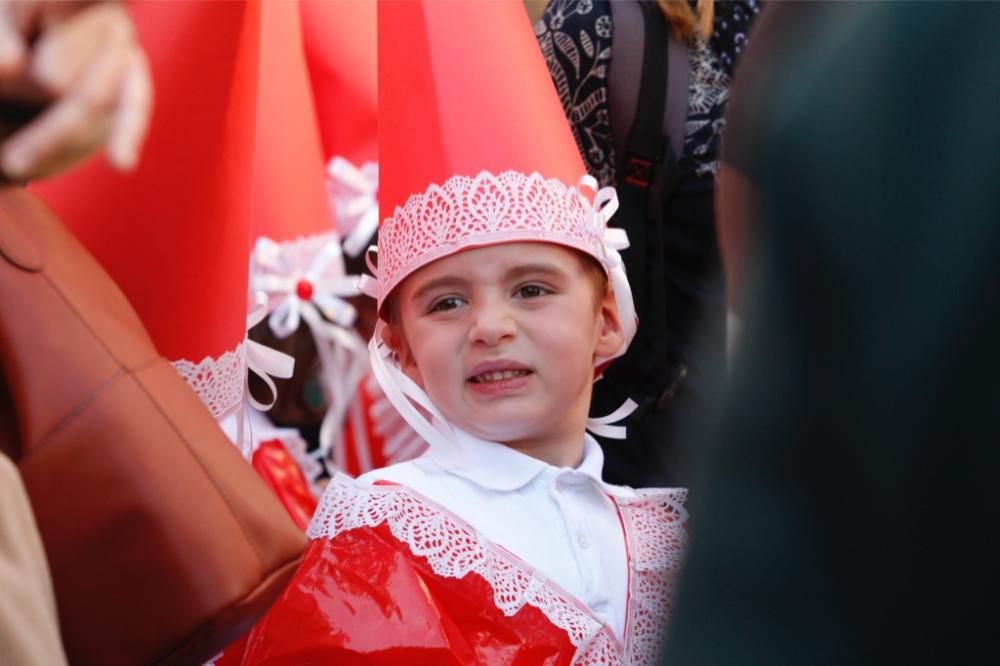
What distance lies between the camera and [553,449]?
1.94m

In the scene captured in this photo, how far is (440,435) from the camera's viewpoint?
1895mm

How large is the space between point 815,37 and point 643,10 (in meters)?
1.51

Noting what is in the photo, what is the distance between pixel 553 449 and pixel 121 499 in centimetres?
82

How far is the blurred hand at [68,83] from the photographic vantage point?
0.82 m

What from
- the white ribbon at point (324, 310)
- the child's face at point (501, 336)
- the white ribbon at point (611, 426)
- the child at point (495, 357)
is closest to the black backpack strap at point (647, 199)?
the white ribbon at point (611, 426)

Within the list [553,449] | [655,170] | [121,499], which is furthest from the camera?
[655,170]

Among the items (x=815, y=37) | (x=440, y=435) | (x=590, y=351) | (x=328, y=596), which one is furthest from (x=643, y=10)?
(x=815, y=37)

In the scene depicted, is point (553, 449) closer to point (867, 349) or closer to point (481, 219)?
point (481, 219)

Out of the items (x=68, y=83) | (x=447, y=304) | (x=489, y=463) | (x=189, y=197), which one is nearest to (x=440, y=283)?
(x=447, y=304)

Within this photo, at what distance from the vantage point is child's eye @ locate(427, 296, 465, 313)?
73.6 inches

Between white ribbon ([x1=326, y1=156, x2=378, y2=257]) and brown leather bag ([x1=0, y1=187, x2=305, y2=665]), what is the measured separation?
1703mm

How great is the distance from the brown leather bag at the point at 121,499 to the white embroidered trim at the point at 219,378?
417mm

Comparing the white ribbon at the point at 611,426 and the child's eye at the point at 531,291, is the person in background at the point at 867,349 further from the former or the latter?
the white ribbon at the point at 611,426

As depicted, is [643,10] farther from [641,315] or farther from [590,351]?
[590,351]
